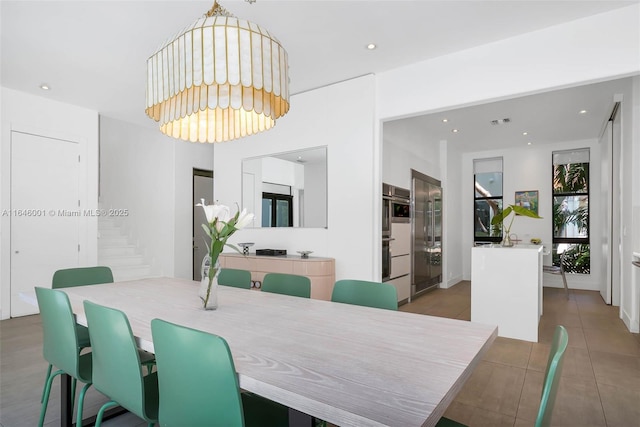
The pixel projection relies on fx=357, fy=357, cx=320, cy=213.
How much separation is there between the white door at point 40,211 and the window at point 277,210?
2.63 meters

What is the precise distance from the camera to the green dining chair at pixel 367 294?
2031 millimetres

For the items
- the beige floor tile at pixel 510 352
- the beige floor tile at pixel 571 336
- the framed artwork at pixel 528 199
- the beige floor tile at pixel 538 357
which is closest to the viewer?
the beige floor tile at pixel 538 357

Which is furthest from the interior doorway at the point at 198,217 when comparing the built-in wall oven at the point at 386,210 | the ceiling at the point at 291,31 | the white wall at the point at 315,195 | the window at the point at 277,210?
the built-in wall oven at the point at 386,210

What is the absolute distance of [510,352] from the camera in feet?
10.5

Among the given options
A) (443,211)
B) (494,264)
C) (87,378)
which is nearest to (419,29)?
(494,264)

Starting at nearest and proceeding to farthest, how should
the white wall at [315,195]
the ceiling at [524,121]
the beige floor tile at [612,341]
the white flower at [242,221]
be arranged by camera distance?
the white flower at [242,221] < the beige floor tile at [612,341] < the white wall at [315,195] < the ceiling at [524,121]

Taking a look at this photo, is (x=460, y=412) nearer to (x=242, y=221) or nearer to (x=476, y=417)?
(x=476, y=417)

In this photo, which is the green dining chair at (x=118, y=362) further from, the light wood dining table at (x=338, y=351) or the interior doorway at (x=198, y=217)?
the interior doorway at (x=198, y=217)

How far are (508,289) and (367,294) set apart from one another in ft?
7.34

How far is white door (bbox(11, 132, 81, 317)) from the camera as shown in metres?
4.38

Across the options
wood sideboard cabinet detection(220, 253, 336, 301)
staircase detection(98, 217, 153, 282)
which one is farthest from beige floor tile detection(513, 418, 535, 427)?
staircase detection(98, 217, 153, 282)

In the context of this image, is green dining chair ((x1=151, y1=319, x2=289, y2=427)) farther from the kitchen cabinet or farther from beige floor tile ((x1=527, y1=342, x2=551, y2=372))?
the kitchen cabinet

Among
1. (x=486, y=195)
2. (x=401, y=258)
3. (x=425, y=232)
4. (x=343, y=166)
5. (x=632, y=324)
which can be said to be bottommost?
(x=632, y=324)

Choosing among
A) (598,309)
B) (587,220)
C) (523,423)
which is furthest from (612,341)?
(587,220)
